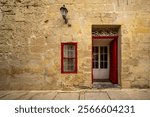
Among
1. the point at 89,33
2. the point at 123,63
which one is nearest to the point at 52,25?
the point at 89,33

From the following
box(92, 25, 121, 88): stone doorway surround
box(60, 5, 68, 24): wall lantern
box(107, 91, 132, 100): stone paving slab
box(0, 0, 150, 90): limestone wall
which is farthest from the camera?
box(92, 25, 121, 88): stone doorway surround

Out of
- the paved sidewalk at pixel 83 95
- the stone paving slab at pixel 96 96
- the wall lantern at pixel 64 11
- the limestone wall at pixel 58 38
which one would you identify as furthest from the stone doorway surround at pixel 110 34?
the wall lantern at pixel 64 11

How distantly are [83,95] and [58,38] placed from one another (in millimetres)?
2413

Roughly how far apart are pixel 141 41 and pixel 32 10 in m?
4.38

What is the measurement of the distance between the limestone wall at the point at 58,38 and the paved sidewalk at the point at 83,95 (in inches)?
14.7

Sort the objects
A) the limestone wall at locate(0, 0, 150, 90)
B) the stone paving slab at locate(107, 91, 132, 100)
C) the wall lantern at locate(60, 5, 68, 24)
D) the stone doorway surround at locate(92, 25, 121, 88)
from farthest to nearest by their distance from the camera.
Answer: the stone doorway surround at locate(92, 25, 121, 88), the limestone wall at locate(0, 0, 150, 90), the wall lantern at locate(60, 5, 68, 24), the stone paving slab at locate(107, 91, 132, 100)

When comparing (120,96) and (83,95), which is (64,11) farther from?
(120,96)

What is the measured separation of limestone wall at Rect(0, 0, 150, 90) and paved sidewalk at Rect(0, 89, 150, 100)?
374 mm

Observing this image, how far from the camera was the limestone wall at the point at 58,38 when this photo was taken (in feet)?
26.2

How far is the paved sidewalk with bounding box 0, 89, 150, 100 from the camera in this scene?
21.8 ft

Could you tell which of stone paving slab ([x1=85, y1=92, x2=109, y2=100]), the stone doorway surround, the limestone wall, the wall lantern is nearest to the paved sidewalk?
stone paving slab ([x1=85, y1=92, x2=109, y2=100])

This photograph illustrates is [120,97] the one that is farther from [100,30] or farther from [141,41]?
[100,30]

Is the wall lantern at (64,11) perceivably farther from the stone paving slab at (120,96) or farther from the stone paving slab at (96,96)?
the stone paving slab at (120,96)

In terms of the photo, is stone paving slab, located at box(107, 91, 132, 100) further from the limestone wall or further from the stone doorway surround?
the stone doorway surround
